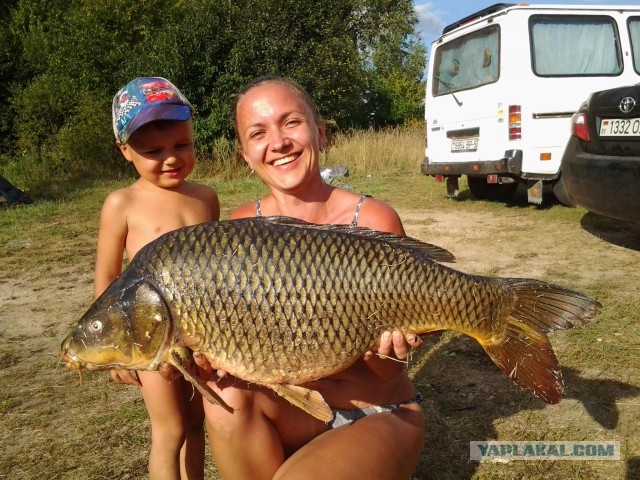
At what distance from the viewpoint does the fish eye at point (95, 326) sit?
5.37ft

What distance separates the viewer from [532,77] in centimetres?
688

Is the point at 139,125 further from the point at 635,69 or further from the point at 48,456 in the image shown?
the point at 635,69

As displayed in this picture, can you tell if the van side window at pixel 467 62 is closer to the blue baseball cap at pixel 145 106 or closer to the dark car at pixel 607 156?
the dark car at pixel 607 156

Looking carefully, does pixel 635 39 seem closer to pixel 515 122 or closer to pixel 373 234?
pixel 515 122

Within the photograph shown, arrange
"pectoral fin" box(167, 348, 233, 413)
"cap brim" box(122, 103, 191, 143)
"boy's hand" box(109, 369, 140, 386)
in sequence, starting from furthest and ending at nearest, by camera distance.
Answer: "cap brim" box(122, 103, 191, 143) < "boy's hand" box(109, 369, 140, 386) < "pectoral fin" box(167, 348, 233, 413)

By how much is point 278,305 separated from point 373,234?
1.25ft

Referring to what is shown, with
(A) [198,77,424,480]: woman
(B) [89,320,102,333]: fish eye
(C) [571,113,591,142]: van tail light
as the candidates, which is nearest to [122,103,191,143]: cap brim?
(A) [198,77,424,480]: woman

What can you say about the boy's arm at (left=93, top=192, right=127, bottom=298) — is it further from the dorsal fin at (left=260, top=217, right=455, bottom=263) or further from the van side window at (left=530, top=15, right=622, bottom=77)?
the van side window at (left=530, top=15, right=622, bottom=77)

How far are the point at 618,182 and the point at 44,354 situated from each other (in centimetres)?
464

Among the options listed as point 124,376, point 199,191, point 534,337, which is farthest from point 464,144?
point 124,376

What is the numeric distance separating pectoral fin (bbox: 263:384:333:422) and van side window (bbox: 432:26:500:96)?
21.3ft

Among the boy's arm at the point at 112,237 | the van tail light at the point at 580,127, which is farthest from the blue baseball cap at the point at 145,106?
the van tail light at the point at 580,127

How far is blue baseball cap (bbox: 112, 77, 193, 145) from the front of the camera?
7.29ft

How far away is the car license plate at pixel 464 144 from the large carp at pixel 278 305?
20.9 feet
